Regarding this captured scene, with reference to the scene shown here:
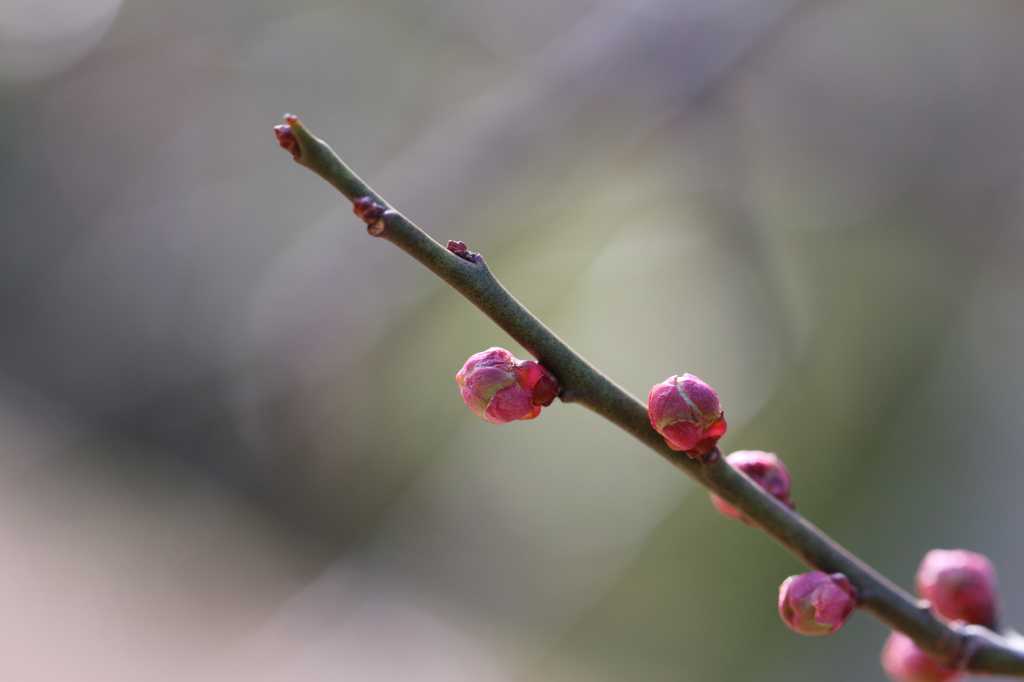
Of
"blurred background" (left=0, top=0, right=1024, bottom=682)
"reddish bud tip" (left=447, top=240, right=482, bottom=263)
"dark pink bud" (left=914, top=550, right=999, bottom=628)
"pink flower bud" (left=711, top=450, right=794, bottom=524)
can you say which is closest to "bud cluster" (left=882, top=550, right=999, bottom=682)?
"dark pink bud" (left=914, top=550, right=999, bottom=628)

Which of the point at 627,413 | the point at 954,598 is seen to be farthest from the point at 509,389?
the point at 954,598

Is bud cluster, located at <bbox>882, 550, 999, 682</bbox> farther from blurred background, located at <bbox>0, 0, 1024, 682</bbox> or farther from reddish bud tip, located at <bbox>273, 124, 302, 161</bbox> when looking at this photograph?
blurred background, located at <bbox>0, 0, 1024, 682</bbox>

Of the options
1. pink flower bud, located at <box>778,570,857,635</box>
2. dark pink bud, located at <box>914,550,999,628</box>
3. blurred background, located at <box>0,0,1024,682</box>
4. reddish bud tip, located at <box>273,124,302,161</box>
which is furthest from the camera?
blurred background, located at <box>0,0,1024,682</box>

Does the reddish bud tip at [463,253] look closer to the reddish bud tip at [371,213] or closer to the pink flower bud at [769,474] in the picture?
the reddish bud tip at [371,213]

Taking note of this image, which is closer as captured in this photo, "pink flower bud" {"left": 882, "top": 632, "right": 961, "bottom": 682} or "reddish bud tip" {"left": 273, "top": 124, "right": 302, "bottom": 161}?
"reddish bud tip" {"left": 273, "top": 124, "right": 302, "bottom": 161}

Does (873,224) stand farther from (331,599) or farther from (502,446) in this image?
(331,599)

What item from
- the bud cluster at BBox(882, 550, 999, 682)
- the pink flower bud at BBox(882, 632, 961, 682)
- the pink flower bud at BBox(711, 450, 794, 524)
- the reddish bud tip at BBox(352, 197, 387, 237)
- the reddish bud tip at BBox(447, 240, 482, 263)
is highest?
the bud cluster at BBox(882, 550, 999, 682)

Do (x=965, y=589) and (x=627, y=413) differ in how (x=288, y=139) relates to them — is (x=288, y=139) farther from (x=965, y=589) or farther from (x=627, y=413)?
(x=965, y=589)

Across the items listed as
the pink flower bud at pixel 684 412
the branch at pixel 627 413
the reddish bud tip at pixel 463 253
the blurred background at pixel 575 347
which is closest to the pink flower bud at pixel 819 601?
the branch at pixel 627 413

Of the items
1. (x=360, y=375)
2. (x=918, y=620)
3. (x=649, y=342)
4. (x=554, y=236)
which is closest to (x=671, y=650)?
(x=649, y=342)
